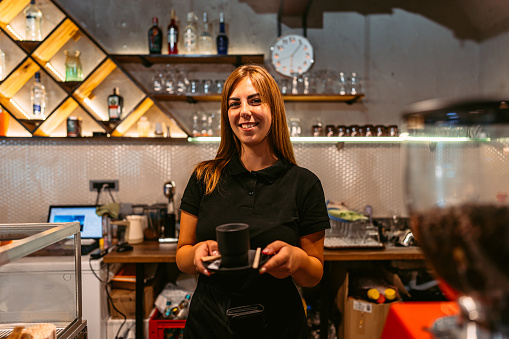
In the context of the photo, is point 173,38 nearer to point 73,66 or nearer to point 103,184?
point 73,66

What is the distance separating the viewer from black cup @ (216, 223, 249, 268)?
888 millimetres

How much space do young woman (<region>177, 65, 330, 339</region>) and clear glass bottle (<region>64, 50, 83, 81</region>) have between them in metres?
2.35

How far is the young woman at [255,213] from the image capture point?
1.29 m

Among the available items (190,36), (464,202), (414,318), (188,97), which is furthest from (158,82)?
(464,202)

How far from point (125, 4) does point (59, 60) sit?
781 mm

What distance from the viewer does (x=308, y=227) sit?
133 cm

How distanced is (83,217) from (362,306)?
227cm

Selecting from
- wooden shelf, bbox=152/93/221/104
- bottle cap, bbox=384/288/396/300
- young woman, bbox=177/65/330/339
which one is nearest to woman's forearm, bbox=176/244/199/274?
young woman, bbox=177/65/330/339

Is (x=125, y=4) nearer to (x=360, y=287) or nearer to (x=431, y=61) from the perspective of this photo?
(x=431, y=61)

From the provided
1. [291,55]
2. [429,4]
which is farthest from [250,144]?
[429,4]

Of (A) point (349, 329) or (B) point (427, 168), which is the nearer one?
(B) point (427, 168)

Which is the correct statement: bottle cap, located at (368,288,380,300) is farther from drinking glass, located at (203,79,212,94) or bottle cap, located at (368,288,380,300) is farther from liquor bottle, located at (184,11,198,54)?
liquor bottle, located at (184,11,198,54)

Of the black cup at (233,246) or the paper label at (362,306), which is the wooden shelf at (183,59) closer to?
the paper label at (362,306)

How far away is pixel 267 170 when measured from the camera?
139 cm
